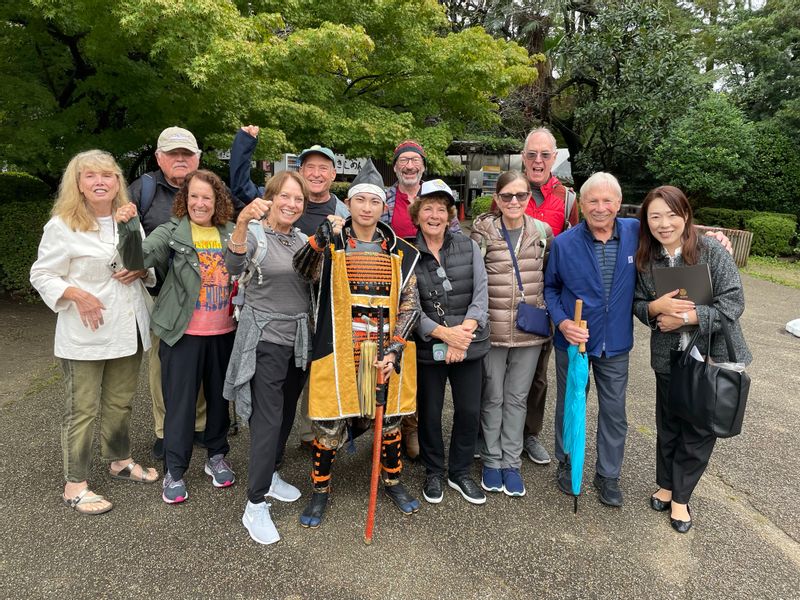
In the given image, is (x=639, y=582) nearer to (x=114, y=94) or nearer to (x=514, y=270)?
(x=514, y=270)

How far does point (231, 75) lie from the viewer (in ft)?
18.3

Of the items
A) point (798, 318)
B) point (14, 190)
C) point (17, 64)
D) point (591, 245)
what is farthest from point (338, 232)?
point (14, 190)

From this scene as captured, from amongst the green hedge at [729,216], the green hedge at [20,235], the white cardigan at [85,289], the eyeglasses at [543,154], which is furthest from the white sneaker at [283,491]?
the green hedge at [729,216]

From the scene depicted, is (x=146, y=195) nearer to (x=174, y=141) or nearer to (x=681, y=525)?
(x=174, y=141)

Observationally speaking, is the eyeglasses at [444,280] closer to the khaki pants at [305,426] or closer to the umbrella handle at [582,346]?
the umbrella handle at [582,346]

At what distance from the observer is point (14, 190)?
355 inches

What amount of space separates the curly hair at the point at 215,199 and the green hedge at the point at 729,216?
14.8 m

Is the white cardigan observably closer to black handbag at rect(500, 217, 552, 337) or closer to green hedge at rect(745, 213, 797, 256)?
black handbag at rect(500, 217, 552, 337)

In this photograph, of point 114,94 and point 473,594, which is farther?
point 114,94

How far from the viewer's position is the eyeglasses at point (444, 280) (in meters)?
3.07

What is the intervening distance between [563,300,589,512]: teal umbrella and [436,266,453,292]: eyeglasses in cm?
77

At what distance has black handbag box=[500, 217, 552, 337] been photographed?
3217mm

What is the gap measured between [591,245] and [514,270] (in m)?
0.48

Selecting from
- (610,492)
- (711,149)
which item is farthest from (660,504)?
(711,149)
